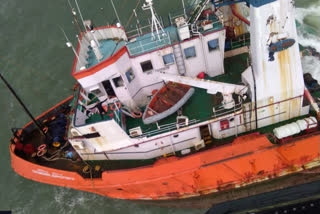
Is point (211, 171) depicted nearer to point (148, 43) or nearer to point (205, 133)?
point (205, 133)

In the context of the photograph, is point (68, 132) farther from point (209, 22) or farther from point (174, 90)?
point (209, 22)

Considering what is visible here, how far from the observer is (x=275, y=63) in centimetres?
828

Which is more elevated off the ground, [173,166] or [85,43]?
[85,43]

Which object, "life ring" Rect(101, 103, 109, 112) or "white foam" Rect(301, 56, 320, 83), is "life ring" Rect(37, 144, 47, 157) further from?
"white foam" Rect(301, 56, 320, 83)

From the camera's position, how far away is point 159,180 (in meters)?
9.07

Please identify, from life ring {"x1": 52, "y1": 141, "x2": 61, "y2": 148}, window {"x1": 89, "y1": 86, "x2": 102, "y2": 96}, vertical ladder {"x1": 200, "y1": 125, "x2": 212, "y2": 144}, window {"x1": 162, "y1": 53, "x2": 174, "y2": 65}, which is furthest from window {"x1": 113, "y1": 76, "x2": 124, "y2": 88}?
life ring {"x1": 52, "y1": 141, "x2": 61, "y2": 148}

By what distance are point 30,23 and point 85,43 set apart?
→ 1226cm

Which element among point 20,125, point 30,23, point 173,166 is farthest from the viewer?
point 30,23

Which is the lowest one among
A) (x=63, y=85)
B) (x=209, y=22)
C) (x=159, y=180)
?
(x=159, y=180)

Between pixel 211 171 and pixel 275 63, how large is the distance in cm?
391

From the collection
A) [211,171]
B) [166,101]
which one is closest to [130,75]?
[166,101]

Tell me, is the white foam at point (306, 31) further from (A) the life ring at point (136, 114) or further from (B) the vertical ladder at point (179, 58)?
(A) the life ring at point (136, 114)

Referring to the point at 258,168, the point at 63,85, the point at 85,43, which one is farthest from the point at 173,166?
the point at 63,85

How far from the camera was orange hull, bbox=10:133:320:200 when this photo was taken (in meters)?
8.78
